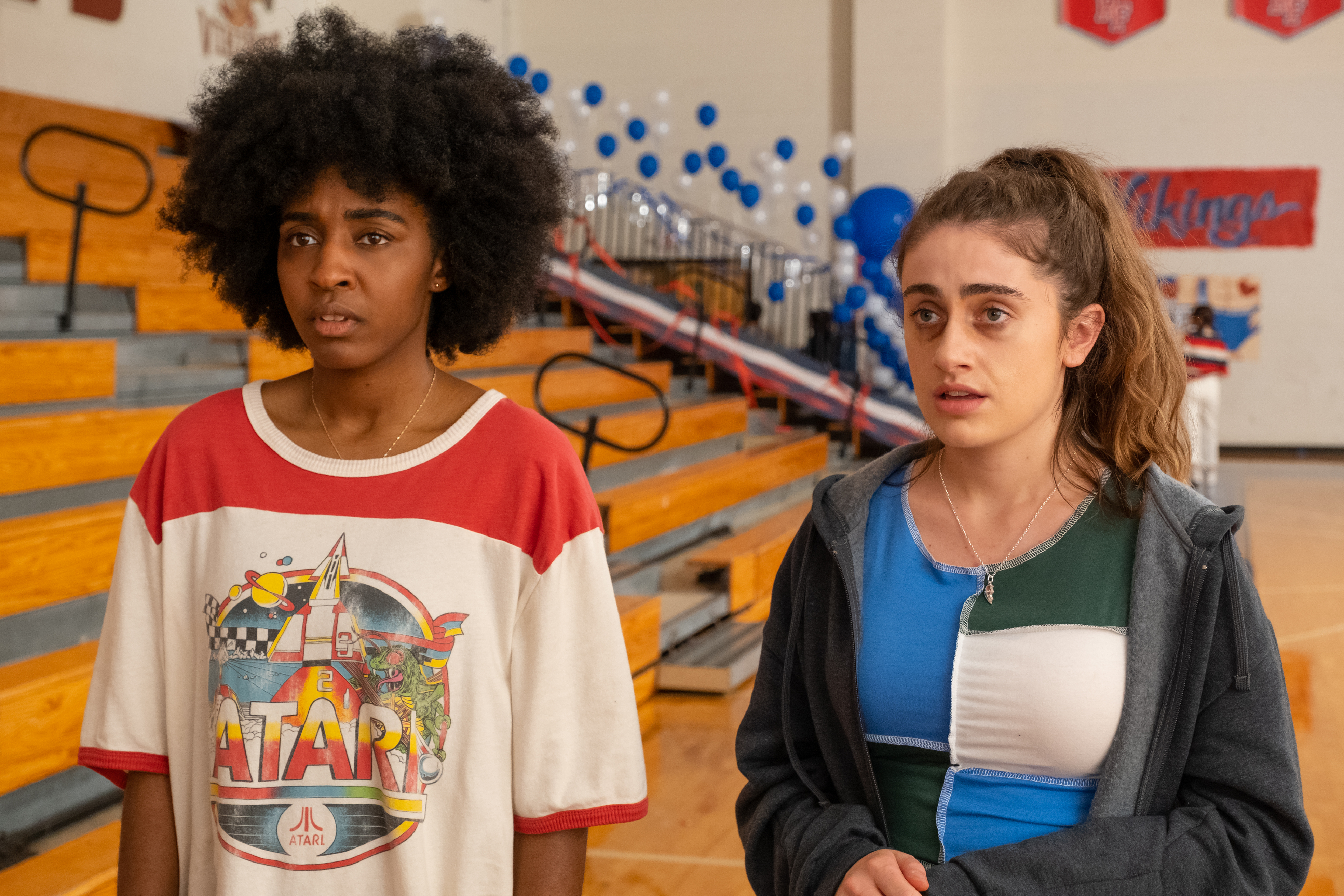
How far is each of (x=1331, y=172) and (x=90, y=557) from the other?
9930 mm

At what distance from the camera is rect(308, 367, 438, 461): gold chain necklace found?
3.59 feet

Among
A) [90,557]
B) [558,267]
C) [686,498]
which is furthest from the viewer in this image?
[558,267]

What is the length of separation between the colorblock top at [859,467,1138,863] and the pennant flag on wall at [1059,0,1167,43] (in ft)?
32.5

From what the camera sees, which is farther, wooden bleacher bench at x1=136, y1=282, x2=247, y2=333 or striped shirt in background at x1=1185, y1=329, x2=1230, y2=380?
striped shirt in background at x1=1185, y1=329, x2=1230, y2=380

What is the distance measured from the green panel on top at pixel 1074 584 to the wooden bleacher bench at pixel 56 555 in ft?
6.03

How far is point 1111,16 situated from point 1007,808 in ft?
33.2

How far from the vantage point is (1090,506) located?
1.11 m

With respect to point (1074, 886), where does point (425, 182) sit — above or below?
above

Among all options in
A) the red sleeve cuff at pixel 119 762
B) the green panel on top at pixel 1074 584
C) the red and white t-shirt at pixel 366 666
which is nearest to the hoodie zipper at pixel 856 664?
the green panel on top at pixel 1074 584

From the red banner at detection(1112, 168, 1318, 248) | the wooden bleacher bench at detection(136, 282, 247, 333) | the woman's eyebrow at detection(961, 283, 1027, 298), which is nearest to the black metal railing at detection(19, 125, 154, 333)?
the wooden bleacher bench at detection(136, 282, 247, 333)

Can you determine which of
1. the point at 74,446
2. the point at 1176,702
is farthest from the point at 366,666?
the point at 74,446

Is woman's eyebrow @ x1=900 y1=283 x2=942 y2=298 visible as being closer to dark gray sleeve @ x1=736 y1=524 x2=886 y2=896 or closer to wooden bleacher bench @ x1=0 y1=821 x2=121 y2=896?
dark gray sleeve @ x1=736 y1=524 x2=886 y2=896

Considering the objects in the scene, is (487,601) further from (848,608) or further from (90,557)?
(90,557)

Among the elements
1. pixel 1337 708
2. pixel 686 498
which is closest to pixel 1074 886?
pixel 1337 708
